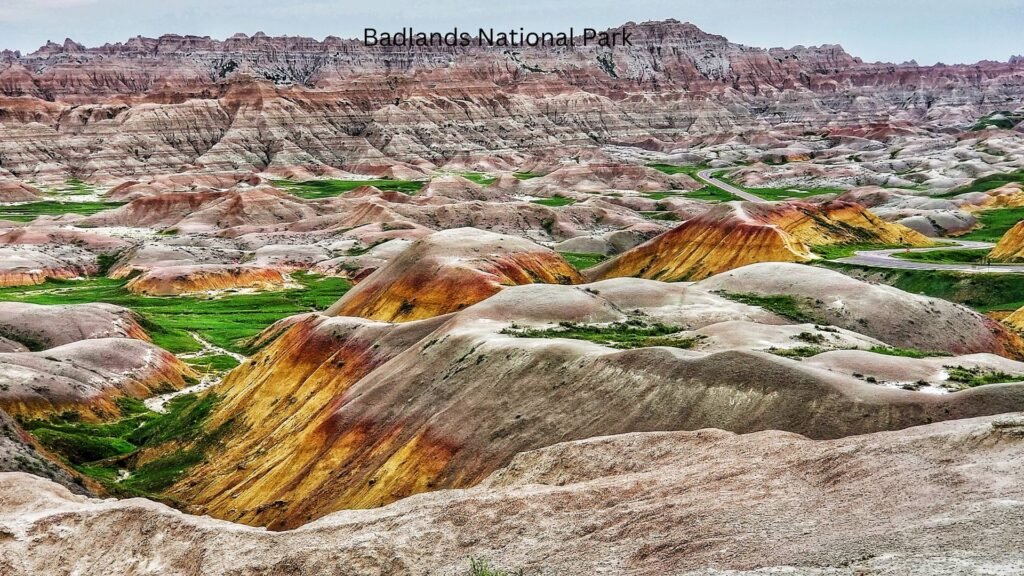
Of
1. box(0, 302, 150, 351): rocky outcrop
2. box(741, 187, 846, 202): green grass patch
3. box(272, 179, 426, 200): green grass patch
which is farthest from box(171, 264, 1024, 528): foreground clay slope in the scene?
box(272, 179, 426, 200): green grass patch

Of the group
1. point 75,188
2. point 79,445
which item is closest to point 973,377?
point 79,445

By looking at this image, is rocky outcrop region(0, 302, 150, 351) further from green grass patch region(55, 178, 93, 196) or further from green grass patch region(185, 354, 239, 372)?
green grass patch region(55, 178, 93, 196)

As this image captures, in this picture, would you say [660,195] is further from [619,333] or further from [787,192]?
[619,333]

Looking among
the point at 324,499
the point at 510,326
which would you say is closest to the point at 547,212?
the point at 510,326

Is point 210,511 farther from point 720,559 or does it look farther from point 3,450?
point 720,559

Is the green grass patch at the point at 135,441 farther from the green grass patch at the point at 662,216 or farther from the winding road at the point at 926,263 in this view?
the green grass patch at the point at 662,216

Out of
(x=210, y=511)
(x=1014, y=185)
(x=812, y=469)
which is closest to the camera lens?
(x=812, y=469)
